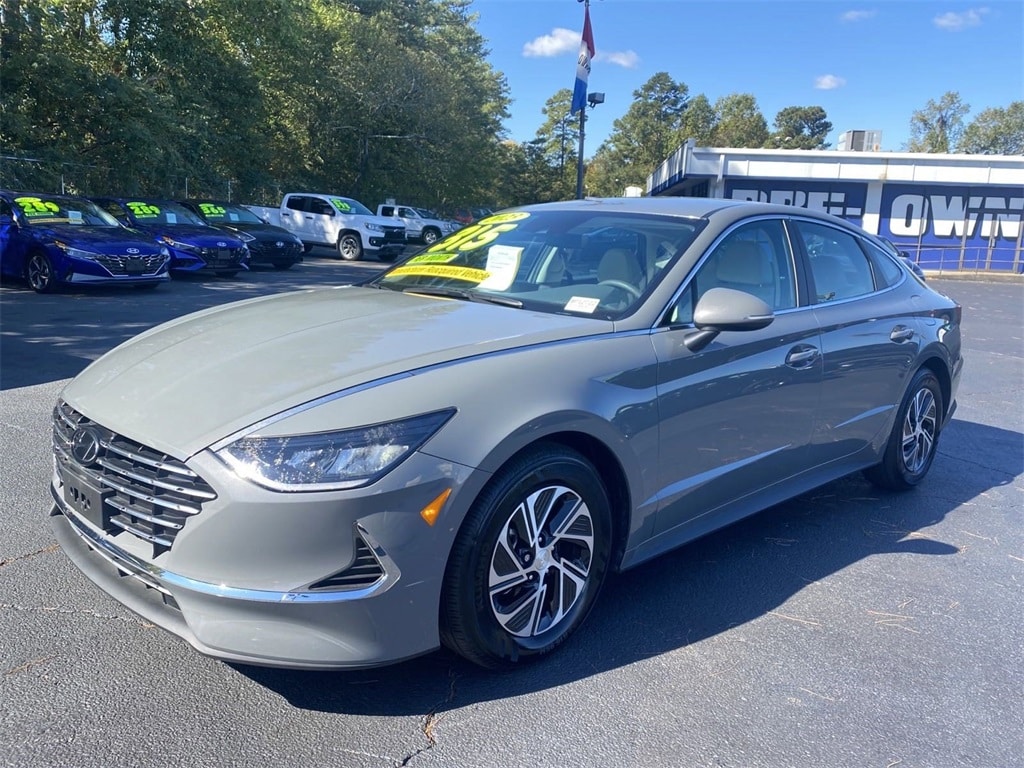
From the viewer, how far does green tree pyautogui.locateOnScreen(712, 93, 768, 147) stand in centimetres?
7938

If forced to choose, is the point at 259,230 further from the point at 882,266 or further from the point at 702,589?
the point at 702,589

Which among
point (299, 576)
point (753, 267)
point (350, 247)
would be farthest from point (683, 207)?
point (350, 247)

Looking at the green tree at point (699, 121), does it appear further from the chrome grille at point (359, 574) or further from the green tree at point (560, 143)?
the chrome grille at point (359, 574)

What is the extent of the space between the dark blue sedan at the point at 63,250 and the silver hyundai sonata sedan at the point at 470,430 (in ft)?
32.5

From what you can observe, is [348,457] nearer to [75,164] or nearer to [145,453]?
[145,453]

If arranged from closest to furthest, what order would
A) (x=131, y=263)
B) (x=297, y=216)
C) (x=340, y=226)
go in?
(x=131, y=263) → (x=340, y=226) → (x=297, y=216)

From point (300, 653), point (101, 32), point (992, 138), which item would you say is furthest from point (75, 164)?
point (992, 138)

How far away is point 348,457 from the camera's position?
7.88ft

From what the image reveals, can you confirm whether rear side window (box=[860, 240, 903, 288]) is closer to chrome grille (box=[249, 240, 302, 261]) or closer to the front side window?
the front side window

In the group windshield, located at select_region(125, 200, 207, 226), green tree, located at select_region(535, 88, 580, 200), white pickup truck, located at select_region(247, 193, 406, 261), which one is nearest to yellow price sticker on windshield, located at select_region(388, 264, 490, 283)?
windshield, located at select_region(125, 200, 207, 226)

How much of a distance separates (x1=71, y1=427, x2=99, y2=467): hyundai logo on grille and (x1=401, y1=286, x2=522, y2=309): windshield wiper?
1.60 m

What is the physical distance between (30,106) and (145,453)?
67.9ft

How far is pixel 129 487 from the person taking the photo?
2561 mm

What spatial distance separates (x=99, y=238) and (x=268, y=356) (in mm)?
11681
